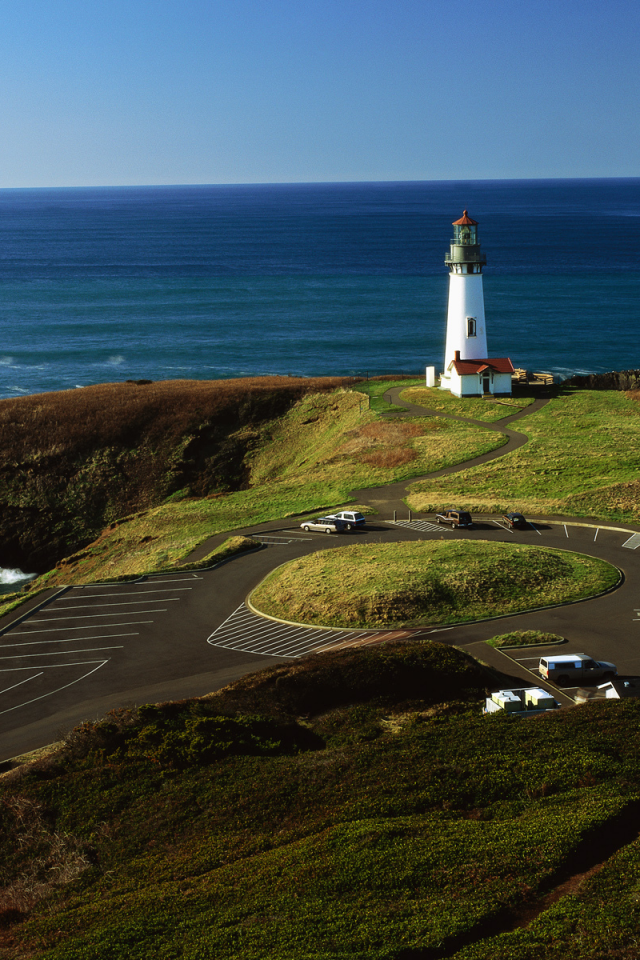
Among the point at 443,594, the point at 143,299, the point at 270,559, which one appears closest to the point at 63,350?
the point at 143,299

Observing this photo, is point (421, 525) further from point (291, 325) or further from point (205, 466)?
point (291, 325)

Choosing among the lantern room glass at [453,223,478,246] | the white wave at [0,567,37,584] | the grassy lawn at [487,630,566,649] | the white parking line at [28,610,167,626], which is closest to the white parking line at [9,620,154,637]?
the white parking line at [28,610,167,626]

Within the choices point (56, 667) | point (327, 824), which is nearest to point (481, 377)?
point (56, 667)

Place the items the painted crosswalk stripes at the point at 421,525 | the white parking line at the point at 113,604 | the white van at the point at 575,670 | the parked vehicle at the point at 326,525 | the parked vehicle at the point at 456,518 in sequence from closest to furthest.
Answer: the white van at the point at 575,670 < the white parking line at the point at 113,604 < the painted crosswalk stripes at the point at 421,525 < the parked vehicle at the point at 456,518 < the parked vehicle at the point at 326,525

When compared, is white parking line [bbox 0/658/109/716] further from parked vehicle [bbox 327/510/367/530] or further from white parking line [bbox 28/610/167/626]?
parked vehicle [bbox 327/510/367/530]

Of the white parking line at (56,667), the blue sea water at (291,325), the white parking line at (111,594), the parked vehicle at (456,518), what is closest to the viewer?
the white parking line at (56,667)

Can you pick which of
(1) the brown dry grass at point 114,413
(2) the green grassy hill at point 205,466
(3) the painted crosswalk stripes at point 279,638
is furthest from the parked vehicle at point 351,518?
(1) the brown dry grass at point 114,413

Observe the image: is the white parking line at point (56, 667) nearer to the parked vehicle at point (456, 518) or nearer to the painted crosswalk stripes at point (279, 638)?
the painted crosswalk stripes at point (279, 638)
